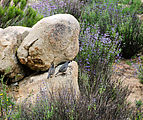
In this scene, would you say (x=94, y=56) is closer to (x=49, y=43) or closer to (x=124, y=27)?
(x=49, y=43)

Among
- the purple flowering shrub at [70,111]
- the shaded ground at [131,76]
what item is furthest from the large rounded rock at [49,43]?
the shaded ground at [131,76]

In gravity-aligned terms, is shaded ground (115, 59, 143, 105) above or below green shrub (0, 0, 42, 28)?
below

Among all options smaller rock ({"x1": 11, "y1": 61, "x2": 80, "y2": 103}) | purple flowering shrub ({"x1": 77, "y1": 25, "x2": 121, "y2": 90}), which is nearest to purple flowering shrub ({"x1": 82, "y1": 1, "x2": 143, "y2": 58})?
purple flowering shrub ({"x1": 77, "y1": 25, "x2": 121, "y2": 90})

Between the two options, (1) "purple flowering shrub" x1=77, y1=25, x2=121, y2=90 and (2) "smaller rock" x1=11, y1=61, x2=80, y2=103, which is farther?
(1) "purple flowering shrub" x1=77, y1=25, x2=121, y2=90

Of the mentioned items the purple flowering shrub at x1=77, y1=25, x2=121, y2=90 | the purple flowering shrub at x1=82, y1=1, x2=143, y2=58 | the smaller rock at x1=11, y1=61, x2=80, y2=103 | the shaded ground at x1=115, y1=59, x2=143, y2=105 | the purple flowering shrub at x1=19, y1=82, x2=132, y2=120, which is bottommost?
the shaded ground at x1=115, y1=59, x2=143, y2=105

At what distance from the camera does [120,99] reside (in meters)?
2.97

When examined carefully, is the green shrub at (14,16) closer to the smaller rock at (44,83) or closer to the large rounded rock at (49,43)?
the large rounded rock at (49,43)

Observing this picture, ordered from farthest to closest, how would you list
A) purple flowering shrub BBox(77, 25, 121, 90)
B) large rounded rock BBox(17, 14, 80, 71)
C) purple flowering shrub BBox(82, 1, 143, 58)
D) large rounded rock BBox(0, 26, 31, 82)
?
purple flowering shrub BBox(82, 1, 143, 58) < purple flowering shrub BBox(77, 25, 121, 90) < large rounded rock BBox(0, 26, 31, 82) < large rounded rock BBox(17, 14, 80, 71)

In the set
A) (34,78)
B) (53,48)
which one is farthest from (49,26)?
(34,78)

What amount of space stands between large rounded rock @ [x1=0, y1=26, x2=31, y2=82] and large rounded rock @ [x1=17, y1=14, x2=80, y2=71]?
121 millimetres

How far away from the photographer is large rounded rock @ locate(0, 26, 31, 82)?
3346 mm

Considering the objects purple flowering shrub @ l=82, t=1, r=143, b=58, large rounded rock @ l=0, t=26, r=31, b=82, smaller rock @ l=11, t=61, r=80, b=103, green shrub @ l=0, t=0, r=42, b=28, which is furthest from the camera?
purple flowering shrub @ l=82, t=1, r=143, b=58

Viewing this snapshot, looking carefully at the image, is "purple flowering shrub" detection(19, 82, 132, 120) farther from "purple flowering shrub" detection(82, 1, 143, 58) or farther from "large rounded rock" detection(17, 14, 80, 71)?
Answer: "purple flowering shrub" detection(82, 1, 143, 58)

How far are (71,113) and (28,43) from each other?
1463 mm
